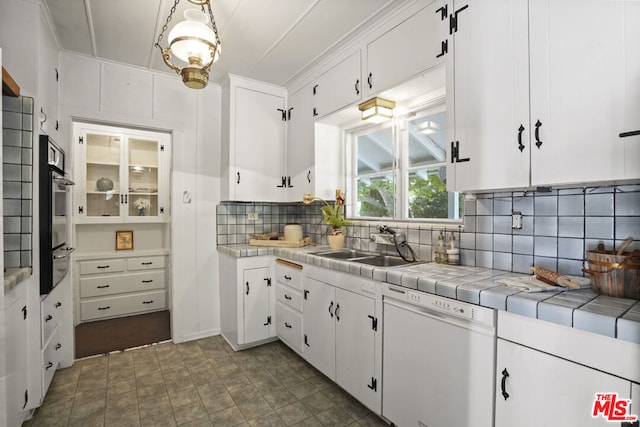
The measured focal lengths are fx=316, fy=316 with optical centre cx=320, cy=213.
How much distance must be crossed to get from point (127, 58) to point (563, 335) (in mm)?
3412

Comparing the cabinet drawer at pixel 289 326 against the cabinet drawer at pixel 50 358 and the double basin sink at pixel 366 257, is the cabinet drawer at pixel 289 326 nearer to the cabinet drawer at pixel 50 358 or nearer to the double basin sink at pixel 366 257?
the double basin sink at pixel 366 257

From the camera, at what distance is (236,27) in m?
2.22

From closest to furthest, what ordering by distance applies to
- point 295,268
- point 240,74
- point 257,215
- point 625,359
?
point 625,359 → point 295,268 → point 240,74 → point 257,215

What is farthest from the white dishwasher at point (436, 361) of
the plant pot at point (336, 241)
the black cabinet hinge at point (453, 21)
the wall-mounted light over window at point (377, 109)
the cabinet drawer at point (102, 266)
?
the cabinet drawer at point (102, 266)

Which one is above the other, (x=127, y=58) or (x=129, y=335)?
(x=127, y=58)

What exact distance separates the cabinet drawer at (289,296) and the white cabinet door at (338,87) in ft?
5.05

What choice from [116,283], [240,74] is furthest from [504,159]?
[116,283]

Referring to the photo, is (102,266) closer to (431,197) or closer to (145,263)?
Result: (145,263)

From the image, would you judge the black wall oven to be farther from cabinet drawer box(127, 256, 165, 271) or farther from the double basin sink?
the double basin sink

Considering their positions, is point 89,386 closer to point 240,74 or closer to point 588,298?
point 240,74

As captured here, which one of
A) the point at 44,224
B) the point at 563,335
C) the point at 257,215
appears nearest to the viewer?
the point at 563,335

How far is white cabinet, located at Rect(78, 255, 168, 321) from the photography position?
3564 mm

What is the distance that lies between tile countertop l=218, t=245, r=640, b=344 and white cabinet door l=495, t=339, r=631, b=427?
0.15 meters

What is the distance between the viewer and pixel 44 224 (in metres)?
1.96
